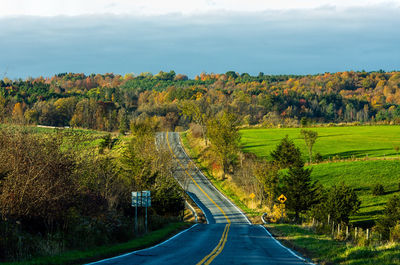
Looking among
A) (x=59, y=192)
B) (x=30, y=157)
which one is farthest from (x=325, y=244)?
(x=30, y=157)

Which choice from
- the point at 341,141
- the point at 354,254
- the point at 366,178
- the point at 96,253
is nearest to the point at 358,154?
the point at 341,141

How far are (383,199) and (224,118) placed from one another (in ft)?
123

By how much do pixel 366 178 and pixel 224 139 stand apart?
2768 centimetres

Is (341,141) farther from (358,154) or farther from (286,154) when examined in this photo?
(286,154)

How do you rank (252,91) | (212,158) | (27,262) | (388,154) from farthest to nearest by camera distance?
(252,91)
(212,158)
(388,154)
(27,262)

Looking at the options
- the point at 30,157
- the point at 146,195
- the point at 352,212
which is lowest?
the point at 352,212

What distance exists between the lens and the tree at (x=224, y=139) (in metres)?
78.4

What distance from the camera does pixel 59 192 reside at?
60.0 ft

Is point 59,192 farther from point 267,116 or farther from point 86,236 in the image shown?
point 267,116

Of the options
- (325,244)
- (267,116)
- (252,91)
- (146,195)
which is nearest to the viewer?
(325,244)

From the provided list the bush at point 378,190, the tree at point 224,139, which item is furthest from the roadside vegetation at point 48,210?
the tree at point 224,139

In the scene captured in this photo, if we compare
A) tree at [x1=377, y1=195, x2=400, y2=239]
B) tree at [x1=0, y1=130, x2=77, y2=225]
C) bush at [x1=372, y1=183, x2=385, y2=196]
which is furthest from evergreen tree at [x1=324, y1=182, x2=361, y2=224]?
tree at [x1=0, y1=130, x2=77, y2=225]

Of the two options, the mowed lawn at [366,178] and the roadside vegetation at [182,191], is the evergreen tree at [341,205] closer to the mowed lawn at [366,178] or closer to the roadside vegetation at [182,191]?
the roadside vegetation at [182,191]

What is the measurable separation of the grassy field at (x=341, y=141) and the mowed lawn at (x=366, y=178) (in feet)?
45.1
